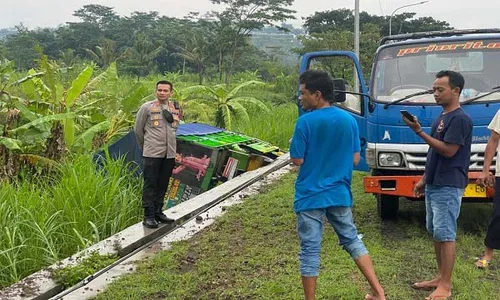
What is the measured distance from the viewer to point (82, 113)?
441 inches

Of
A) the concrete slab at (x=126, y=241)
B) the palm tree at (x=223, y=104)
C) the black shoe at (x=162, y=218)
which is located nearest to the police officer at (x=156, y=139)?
the black shoe at (x=162, y=218)

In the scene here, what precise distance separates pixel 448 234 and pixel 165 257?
259cm

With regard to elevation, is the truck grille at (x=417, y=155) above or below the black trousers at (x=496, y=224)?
above

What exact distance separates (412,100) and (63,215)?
400 cm

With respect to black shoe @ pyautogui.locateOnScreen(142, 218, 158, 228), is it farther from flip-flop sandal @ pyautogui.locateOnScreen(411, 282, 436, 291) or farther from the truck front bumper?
flip-flop sandal @ pyautogui.locateOnScreen(411, 282, 436, 291)

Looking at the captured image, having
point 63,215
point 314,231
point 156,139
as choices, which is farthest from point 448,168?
point 63,215

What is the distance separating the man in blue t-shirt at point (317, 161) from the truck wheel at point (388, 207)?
2625 millimetres

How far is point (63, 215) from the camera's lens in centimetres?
642

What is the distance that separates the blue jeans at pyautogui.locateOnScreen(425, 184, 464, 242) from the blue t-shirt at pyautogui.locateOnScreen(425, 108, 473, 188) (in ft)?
0.20

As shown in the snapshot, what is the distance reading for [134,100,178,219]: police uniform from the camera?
6.40 m

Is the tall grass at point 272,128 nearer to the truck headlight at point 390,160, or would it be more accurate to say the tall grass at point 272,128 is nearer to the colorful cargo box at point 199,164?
the colorful cargo box at point 199,164

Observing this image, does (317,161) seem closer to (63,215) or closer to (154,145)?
(154,145)

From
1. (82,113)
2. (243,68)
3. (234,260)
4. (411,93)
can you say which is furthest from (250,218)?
(243,68)

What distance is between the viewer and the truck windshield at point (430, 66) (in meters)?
6.28
